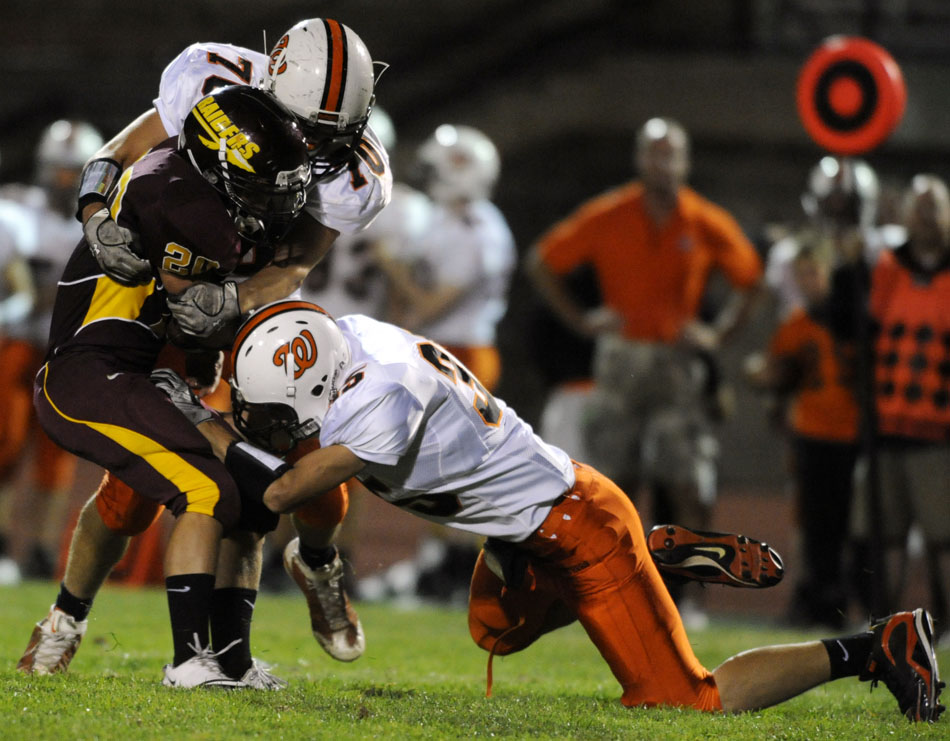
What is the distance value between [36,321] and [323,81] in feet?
13.3

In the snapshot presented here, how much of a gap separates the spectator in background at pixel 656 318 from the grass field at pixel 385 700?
125 cm

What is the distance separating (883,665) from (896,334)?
2.71 meters

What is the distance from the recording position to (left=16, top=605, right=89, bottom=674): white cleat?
3824 mm

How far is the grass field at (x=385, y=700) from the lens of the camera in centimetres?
312

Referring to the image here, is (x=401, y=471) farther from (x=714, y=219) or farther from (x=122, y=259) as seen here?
(x=714, y=219)

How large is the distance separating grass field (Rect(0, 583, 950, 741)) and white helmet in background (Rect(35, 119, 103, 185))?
9.36 ft

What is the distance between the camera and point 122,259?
3697mm

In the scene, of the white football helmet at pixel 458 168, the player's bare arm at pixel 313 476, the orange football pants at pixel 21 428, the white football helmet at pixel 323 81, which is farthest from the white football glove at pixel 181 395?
the white football helmet at pixel 458 168

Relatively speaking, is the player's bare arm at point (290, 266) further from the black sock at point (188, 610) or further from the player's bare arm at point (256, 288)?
the black sock at point (188, 610)

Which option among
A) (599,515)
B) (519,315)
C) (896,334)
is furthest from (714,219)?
(519,315)

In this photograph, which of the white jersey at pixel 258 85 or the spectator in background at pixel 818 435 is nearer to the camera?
the white jersey at pixel 258 85

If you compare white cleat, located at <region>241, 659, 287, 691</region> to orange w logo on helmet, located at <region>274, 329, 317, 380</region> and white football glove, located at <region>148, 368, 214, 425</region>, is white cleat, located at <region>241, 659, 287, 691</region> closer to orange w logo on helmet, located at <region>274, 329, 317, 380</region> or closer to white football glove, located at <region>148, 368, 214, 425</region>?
white football glove, located at <region>148, 368, 214, 425</region>

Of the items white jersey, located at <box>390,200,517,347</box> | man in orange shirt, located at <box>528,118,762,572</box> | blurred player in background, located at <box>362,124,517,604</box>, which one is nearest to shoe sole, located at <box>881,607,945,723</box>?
man in orange shirt, located at <box>528,118,762,572</box>

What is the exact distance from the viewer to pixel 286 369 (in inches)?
137
